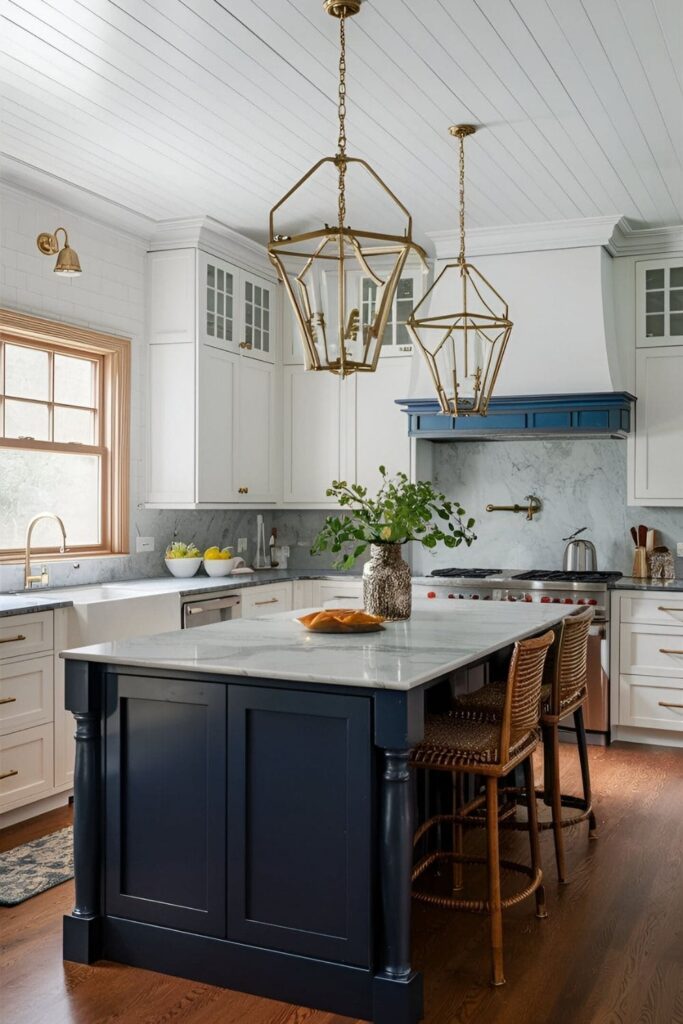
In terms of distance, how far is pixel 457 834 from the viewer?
3613mm

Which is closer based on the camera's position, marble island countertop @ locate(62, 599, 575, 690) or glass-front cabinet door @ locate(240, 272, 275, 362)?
marble island countertop @ locate(62, 599, 575, 690)

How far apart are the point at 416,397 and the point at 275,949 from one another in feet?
12.5

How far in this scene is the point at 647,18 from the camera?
3273 millimetres

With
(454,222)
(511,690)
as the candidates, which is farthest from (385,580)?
(454,222)

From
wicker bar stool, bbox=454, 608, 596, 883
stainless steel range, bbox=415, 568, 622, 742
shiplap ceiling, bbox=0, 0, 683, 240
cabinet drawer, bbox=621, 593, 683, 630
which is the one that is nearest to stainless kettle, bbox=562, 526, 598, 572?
stainless steel range, bbox=415, 568, 622, 742

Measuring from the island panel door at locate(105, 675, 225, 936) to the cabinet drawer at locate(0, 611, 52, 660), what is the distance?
1.29 meters

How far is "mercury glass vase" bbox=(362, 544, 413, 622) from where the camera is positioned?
3.66 metres

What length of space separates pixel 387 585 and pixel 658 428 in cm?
272

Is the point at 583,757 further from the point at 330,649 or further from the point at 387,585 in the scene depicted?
the point at 330,649

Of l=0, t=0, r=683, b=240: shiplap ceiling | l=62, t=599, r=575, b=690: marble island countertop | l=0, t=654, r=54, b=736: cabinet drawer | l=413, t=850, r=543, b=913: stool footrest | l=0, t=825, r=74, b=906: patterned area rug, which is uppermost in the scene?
l=0, t=0, r=683, b=240: shiplap ceiling

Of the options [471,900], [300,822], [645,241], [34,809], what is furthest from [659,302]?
[34,809]

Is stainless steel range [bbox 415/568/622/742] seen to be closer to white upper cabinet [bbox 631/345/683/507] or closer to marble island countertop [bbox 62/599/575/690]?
white upper cabinet [bbox 631/345/683/507]

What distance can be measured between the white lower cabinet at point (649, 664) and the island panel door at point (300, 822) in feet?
10.5

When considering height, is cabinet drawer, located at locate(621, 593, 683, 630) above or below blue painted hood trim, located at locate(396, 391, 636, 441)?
below
